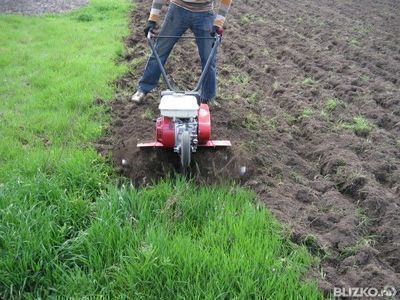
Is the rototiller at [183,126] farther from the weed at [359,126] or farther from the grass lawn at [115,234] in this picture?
the weed at [359,126]

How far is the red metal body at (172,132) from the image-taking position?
416 centimetres

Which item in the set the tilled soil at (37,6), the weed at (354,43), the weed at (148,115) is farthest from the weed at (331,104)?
the tilled soil at (37,6)

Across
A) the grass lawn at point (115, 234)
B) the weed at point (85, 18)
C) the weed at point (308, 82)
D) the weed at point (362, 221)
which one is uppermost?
the weed at point (85, 18)

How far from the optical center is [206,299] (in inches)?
114

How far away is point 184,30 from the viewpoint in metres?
5.74

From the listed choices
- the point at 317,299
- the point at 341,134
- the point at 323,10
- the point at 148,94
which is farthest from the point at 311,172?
the point at 323,10

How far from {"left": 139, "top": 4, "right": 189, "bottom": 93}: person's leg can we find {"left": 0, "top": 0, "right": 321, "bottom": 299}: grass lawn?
0.89 m

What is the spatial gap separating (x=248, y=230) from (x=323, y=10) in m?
11.0

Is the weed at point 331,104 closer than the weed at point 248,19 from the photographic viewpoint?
Yes

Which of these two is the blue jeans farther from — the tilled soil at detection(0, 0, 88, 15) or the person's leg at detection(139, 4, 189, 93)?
the tilled soil at detection(0, 0, 88, 15)

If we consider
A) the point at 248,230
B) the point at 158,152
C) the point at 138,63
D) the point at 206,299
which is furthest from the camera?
the point at 138,63

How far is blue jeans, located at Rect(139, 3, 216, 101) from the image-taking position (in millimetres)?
5582

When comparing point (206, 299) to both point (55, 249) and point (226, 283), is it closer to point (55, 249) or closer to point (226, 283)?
point (226, 283)

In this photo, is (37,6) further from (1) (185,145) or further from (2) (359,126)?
(1) (185,145)
